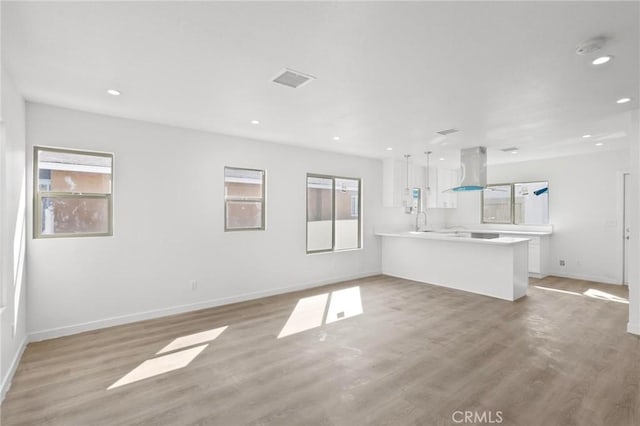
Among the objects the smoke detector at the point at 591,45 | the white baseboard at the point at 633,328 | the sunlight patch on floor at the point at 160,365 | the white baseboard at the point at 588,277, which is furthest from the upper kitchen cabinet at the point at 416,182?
the sunlight patch on floor at the point at 160,365

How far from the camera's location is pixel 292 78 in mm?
2791

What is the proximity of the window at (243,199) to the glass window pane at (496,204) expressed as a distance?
19.6 feet

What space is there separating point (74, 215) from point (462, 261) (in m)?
5.92

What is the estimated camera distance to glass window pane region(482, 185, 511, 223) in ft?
24.9

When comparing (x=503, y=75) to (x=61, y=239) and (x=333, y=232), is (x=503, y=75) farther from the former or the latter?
(x=61, y=239)

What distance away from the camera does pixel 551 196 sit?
6.79m

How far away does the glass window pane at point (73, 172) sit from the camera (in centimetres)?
353

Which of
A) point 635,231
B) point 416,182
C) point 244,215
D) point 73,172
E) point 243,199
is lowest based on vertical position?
point 635,231

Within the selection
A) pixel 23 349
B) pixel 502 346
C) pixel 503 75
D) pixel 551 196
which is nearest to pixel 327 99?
pixel 503 75

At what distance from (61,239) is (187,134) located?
200cm

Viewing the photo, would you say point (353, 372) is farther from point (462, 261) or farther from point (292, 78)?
point (462, 261)

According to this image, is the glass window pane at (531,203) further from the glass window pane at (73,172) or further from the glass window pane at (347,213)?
the glass window pane at (73,172)

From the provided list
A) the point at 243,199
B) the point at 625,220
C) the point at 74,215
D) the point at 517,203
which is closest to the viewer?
the point at 74,215

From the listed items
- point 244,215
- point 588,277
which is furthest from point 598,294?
point 244,215
